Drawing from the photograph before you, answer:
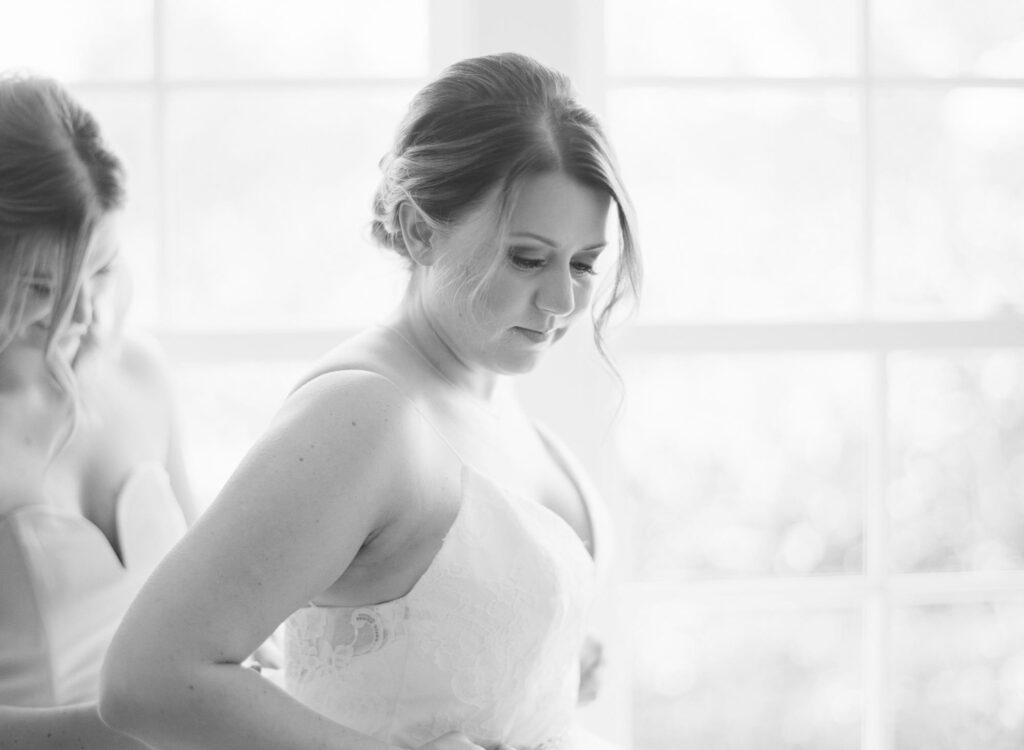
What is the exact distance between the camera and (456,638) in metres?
1.11

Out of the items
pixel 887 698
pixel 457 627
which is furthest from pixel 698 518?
pixel 457 627

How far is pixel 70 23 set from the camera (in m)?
1.80

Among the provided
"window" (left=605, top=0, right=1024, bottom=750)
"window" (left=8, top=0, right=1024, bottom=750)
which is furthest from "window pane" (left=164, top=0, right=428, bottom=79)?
"window" (left=605, top=0, right=1024, bottom=750)

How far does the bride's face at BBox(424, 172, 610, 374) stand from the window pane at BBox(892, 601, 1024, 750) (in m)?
1.33

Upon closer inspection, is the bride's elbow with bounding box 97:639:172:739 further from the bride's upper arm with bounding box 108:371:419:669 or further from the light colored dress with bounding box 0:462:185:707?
the light colored dress with bounding box 0:462:185:707

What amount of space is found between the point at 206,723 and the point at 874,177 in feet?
4.81

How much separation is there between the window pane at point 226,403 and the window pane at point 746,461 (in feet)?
2.14

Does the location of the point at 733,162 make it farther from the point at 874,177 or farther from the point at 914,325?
the point at 914,325

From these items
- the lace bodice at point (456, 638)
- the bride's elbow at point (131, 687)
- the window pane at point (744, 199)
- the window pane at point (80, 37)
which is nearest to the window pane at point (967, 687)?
the window pane at point (744, 199)

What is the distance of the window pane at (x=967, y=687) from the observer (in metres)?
2.08

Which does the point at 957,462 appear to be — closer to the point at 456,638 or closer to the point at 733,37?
the point at 733,37

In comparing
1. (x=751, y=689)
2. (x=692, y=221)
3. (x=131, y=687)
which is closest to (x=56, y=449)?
(x=131, y=687)

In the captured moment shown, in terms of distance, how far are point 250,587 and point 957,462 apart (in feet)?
5.09

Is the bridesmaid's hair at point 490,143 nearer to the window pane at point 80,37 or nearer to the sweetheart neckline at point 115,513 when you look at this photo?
the sweetheart neckline at point 115,513
